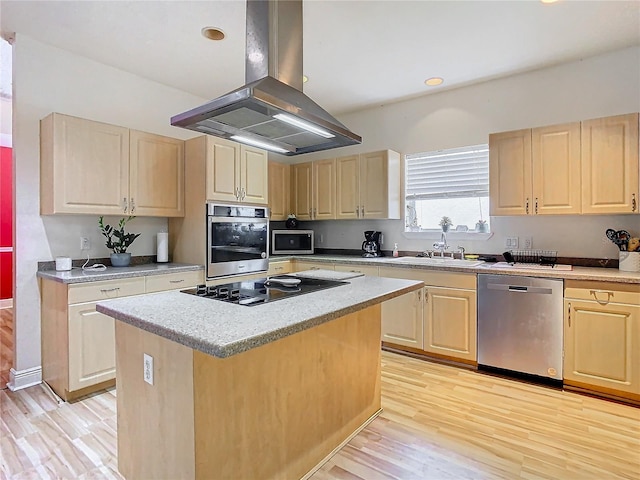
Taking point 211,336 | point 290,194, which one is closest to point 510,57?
point 290,194

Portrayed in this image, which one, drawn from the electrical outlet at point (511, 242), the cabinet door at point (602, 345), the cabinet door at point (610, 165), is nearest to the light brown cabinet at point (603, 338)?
the cabinet door at point (602, 345)

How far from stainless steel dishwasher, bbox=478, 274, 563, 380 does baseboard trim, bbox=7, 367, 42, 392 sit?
3.70 meters

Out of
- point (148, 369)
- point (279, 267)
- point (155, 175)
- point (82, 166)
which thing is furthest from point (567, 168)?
point (82, 166)

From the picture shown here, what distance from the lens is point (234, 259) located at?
357cm

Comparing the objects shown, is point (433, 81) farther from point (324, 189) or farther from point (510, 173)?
point (324, 189)

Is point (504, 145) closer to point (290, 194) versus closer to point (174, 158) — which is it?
point (290, 194)

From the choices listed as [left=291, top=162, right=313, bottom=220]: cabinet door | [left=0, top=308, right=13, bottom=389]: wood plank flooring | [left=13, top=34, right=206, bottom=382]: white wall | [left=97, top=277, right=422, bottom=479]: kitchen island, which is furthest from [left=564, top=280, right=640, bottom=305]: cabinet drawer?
[left=0, top=308, right=13, bottom=389]: wood plank flooring

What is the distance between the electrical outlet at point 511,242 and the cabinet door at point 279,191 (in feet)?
8.70

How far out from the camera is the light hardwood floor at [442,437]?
182 cm

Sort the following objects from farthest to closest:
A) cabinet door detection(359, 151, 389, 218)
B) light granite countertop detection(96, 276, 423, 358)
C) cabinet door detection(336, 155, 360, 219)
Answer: cabinet door detection(336, 155, 360, 219) → cabinet door detection(359, 151, 389, 218) → light granite countertop detection(96, 276, 423, 358)

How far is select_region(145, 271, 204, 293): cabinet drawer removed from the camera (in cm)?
294

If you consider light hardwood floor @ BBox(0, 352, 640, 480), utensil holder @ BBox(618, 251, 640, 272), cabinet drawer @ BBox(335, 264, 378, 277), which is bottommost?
light hardwood floor @ BBox(0, 352, 640, 480)

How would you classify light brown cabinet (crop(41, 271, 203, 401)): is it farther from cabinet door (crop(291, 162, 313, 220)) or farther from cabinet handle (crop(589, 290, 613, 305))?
cabinet handle (crop(589, 290, 613, 305))

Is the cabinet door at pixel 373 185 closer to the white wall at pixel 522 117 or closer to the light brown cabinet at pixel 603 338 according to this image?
the white wall at pixel 522 117
